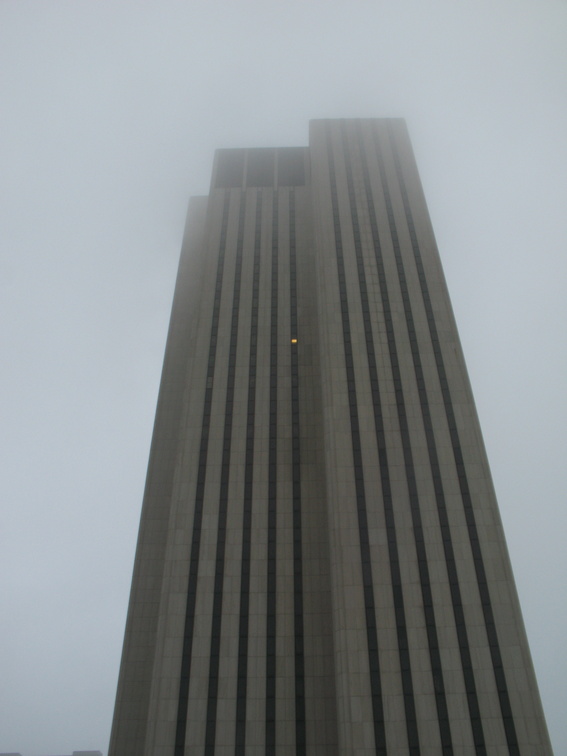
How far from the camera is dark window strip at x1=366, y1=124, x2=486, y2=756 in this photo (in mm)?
45531

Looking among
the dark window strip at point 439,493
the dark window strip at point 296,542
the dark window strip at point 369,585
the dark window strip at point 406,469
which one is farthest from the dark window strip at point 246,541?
the dark window strip at point 439,493

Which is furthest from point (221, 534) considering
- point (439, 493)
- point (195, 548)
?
point (439, 493)

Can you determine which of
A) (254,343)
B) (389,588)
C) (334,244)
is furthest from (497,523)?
(334,244)

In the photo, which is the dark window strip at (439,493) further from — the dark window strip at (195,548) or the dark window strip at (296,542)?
the dark window strip at (195,548)

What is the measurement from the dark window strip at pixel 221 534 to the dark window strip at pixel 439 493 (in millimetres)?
20362

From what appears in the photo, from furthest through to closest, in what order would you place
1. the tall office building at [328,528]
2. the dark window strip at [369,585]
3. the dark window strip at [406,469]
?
the tall office building at [328,528] → the dark window strip at [406,469] → the dark window strip at [369,585]

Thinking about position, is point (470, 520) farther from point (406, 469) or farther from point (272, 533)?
point (272, 533)

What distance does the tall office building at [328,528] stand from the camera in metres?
47.1

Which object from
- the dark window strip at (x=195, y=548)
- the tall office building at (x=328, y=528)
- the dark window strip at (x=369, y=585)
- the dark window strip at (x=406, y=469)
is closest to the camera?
the dark window strip at (x=369, y=585)

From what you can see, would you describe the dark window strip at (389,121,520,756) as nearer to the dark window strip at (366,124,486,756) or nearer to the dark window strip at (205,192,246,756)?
the dark window strip at (366,124,486,756)

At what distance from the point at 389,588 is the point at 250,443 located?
2313 centimetres

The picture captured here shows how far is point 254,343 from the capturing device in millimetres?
75938

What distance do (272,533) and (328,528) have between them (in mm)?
6266

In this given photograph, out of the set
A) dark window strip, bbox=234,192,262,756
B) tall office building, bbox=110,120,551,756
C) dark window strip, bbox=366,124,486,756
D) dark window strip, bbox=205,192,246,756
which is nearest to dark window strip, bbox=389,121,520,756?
tall office building, bbox=110,120,551,756
